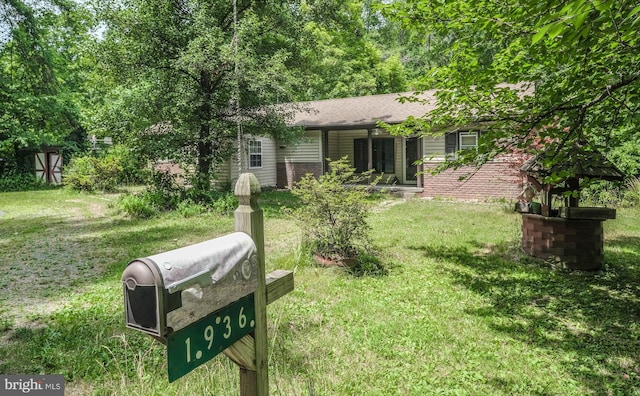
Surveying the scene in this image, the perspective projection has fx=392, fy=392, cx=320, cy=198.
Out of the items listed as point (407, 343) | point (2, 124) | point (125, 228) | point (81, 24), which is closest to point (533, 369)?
point (407, 343)

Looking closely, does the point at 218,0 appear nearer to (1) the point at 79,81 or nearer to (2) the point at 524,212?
(2) the point at 524,212

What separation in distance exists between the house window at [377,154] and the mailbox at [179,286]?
1747 cm

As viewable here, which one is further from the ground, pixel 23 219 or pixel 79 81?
pixel 79 81

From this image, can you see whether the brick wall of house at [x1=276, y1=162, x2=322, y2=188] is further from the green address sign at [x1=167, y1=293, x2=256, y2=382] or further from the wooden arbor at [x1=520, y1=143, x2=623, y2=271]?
the green address sign at [x1=167, y1=293, x2=256, y2=382]

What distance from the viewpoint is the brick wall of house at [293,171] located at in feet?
57.8

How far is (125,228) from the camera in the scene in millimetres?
9703

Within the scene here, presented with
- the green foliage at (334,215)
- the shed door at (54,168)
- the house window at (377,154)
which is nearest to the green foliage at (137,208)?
the green foliage at (334,215)

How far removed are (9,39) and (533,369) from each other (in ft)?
44.1

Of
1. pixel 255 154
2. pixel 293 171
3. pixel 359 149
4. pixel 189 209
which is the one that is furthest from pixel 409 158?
pixel 189 209

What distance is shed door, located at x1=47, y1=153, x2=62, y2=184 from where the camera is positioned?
2139 cm

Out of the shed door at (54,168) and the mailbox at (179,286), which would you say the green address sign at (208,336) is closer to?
the mailbox at (179,286)

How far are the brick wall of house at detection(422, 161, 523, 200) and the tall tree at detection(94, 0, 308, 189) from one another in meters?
5.80

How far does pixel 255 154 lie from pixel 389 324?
14.5 m
